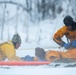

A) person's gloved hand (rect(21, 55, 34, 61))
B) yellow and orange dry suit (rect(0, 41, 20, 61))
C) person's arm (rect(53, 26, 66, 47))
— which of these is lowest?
person's gloved hand (rect(21, 55, 34, 61))

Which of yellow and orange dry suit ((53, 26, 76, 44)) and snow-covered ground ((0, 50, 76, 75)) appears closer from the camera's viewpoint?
snow-covered ground ((0, 50, 76, 75))

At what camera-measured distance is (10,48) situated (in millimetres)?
4379

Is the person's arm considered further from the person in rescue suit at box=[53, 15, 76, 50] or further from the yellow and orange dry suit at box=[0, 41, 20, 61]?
the yellow and orange dry suit at box=[0, 41, 20, 61]

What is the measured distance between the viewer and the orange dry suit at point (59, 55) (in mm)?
4293

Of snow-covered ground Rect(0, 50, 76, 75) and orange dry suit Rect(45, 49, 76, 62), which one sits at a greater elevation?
orange dry suit Rect(45, 49, 76, 62)

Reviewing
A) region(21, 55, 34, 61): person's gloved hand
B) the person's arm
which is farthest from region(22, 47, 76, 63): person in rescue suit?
the person's arm

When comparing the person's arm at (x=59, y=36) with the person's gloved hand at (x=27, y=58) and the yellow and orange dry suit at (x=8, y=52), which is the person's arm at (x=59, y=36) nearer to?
the person's gloved hand at (x=27, y=58)

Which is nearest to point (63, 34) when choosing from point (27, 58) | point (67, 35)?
point (67, 35)

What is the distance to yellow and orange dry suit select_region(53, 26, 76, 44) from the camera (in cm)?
434

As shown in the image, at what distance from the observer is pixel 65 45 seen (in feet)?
14.3

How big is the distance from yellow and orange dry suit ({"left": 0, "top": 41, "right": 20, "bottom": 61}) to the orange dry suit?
32 cm

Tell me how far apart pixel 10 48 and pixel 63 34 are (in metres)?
0.57
